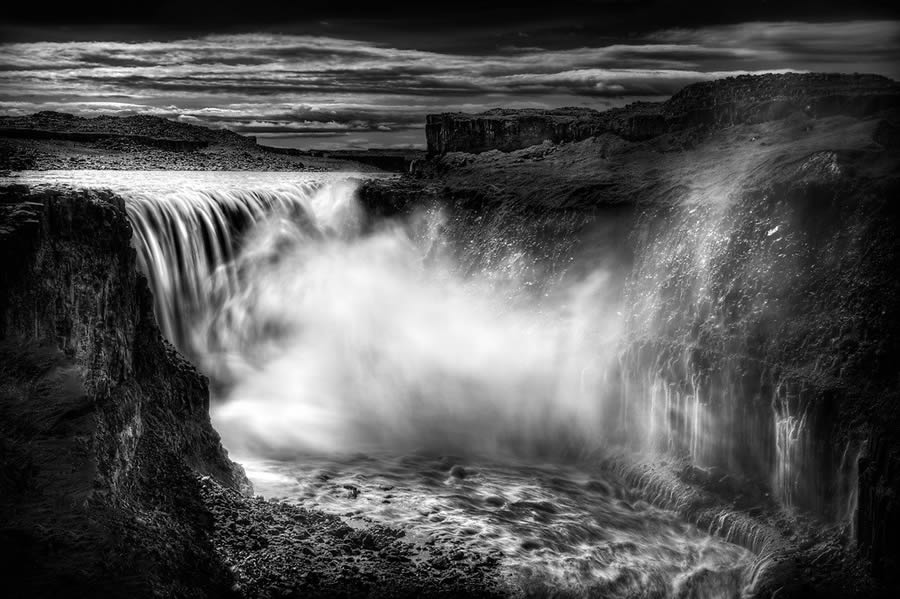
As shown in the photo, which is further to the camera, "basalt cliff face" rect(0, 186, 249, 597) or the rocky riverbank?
the rocky riverbank

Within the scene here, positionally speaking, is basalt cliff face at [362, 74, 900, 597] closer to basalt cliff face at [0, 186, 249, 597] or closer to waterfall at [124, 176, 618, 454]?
waterfall at [124, 176, 618, 454]

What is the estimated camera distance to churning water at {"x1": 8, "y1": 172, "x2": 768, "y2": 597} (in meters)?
10.5

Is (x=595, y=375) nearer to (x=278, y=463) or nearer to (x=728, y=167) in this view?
(x=728, y=167)

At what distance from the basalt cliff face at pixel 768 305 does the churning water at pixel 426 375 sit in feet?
1.32

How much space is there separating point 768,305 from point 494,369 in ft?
18.7

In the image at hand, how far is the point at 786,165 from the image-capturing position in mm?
12836

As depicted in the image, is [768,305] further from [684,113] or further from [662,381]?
[684,113]

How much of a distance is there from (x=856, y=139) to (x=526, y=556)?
804cm

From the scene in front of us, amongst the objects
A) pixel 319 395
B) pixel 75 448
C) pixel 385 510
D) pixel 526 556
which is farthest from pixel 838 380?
pixel 319 395

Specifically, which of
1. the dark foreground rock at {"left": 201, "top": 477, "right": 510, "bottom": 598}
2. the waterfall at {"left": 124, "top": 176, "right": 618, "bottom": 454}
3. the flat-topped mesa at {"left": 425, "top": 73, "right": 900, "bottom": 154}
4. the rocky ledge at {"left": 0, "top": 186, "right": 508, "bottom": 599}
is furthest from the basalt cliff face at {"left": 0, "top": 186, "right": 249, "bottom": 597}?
the flat-topped mesa at {"left": 425, "top": 73, "right": 900, "bottom": 154}

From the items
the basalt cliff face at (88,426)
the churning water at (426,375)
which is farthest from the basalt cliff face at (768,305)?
the basalt cliff face at (88,426)

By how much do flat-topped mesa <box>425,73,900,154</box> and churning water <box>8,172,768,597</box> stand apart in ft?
11.2

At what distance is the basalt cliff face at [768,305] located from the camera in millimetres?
9492

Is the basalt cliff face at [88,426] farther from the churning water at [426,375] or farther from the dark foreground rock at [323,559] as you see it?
the churning water at [426,375]
